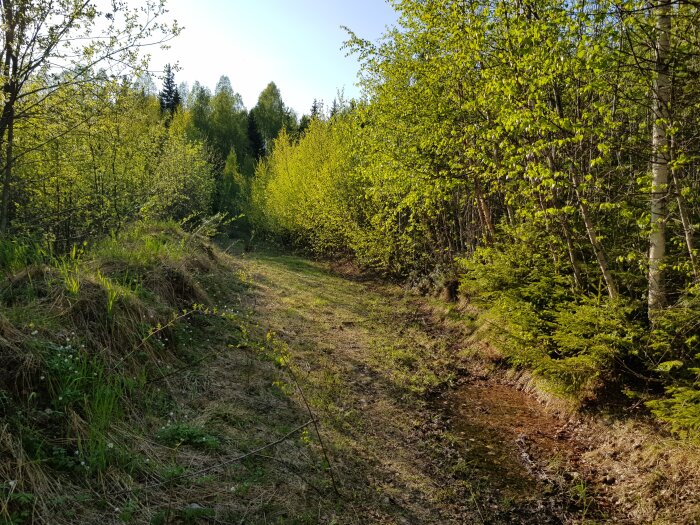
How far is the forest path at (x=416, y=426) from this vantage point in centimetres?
419

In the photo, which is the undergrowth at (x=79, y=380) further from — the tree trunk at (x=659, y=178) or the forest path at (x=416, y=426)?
the tree trunk at (x=659, y=178)

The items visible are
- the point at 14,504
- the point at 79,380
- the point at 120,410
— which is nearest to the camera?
the point at 14,504

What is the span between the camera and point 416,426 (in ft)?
18.9

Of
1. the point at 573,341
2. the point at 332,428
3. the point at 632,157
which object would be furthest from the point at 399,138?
the point at 332,428

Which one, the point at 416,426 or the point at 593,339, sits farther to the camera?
the point at 416,426

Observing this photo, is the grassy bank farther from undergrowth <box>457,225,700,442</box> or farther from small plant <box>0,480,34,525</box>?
undergrowth <box>457,225,700,442</box>

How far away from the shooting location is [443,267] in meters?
12.9

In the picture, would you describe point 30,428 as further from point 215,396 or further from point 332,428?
point 332,428

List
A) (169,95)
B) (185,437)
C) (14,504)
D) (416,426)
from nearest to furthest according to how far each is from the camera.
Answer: (14,504) → (185,437) → (416,426) → (169,95)

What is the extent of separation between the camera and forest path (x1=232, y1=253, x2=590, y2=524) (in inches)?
165

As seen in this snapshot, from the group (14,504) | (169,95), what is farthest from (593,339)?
(169,95)

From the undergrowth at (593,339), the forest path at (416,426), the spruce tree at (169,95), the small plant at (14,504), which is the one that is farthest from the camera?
the spruce tree at (169,95)

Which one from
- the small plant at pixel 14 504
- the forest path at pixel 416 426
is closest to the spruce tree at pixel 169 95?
the forest path at pixel 416 426

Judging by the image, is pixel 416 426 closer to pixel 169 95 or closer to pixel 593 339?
pixel 593 339
